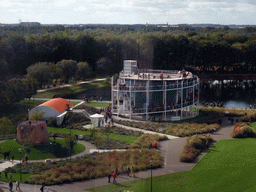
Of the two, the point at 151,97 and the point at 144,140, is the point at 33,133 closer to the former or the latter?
the point at 144,140

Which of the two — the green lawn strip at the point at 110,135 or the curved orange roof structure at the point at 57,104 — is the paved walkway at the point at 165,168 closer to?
the green lawn strip at the point at 110,135

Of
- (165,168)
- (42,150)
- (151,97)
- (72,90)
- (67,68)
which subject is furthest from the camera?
(67,68)

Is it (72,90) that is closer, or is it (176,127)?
(176,127)

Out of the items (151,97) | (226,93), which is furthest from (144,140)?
(226,93)

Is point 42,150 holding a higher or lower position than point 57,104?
lower

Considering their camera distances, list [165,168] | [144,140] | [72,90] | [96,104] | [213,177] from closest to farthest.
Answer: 1. [213,177]
2. [165,168]
3. [144,140]
4. [96,104]
5. [72,90]

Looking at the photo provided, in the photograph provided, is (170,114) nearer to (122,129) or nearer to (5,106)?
(122,129)

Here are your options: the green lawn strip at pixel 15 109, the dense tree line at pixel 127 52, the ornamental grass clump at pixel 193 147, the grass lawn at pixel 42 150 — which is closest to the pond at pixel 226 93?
the dense tree line at pixel 127 52
